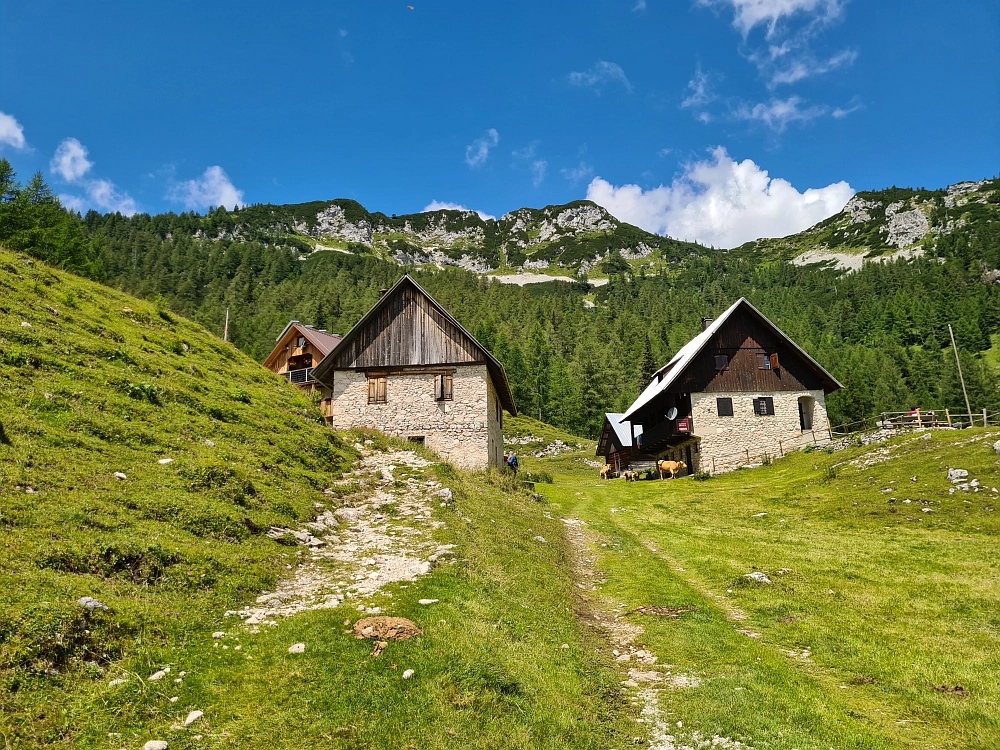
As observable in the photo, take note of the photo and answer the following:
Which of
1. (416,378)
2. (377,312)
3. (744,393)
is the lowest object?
(744,393)

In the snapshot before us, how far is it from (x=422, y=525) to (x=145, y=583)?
7890 millimetres

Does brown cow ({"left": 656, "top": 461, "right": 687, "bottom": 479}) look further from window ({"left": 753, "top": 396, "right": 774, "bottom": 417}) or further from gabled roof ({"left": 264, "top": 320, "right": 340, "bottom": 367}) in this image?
gabled roof ({"left": 264, "top": 320, "right": 340, "bottom": 367})

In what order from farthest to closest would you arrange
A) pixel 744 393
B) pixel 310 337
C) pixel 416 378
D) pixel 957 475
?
pixel 310 337 < pixel 744 393 < pixel 416 378 < pixel 957 475

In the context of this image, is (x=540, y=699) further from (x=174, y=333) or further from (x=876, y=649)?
(x=174, y=333)

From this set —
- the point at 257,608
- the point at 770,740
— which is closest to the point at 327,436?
the point at 257,608

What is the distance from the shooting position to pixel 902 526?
2006 centimetres

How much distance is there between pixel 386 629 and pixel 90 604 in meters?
4.06

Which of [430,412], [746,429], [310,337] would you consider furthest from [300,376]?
[746,429]

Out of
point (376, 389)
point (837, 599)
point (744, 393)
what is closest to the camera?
point (837, 599)

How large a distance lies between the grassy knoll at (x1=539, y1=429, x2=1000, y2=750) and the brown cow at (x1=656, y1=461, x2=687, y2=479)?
1618 centimetres

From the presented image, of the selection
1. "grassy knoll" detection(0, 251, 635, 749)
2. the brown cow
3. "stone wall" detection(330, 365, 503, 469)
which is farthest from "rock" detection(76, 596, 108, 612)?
the brown cow

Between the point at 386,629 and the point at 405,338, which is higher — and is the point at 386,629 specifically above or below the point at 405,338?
below

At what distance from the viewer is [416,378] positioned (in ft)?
104

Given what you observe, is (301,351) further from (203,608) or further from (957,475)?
(957,475)
